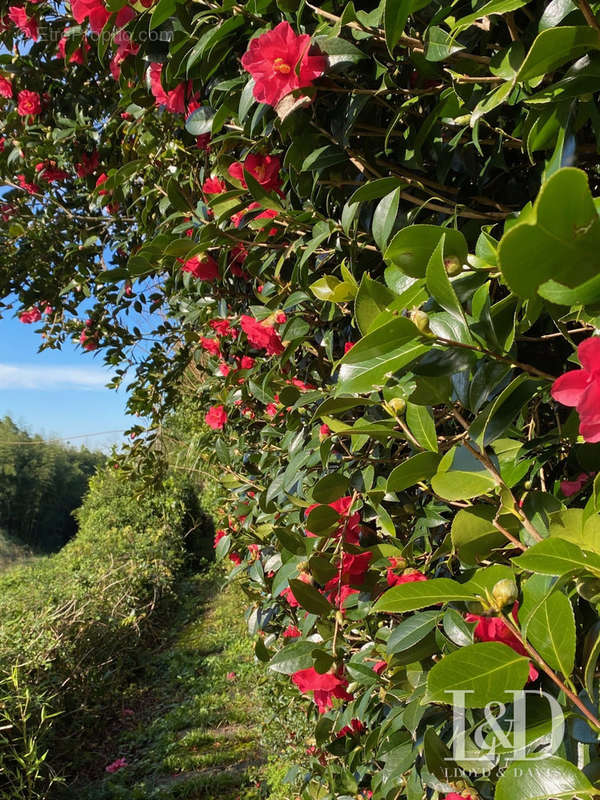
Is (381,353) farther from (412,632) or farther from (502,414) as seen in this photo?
(412,632)

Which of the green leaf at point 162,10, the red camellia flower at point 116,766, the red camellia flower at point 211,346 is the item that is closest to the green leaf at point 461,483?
the green leaf at point 162,10

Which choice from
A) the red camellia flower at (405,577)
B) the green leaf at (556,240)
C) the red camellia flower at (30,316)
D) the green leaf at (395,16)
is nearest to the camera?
the green leaf at (556,240)

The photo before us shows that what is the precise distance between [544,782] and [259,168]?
76cm

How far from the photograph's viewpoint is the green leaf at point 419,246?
338mm

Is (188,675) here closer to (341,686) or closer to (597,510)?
(341,686)

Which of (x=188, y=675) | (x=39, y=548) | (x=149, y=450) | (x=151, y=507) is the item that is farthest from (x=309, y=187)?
(x=39, y=548)

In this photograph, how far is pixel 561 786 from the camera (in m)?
0.29

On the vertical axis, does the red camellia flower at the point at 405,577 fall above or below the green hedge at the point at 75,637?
above

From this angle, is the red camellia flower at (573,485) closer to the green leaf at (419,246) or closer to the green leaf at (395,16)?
the green leaf at (419,246)

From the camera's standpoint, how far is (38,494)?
699 inches

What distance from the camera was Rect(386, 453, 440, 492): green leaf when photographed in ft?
1.43

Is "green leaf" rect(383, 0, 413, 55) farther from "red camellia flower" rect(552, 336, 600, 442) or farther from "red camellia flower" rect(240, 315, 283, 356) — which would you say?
"red camellia flower" rect(240, 315, 283, 356)

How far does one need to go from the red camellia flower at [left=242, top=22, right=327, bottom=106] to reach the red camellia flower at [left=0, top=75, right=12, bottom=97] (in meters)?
1.29

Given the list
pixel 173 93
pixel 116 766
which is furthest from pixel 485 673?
pixel 116 766
